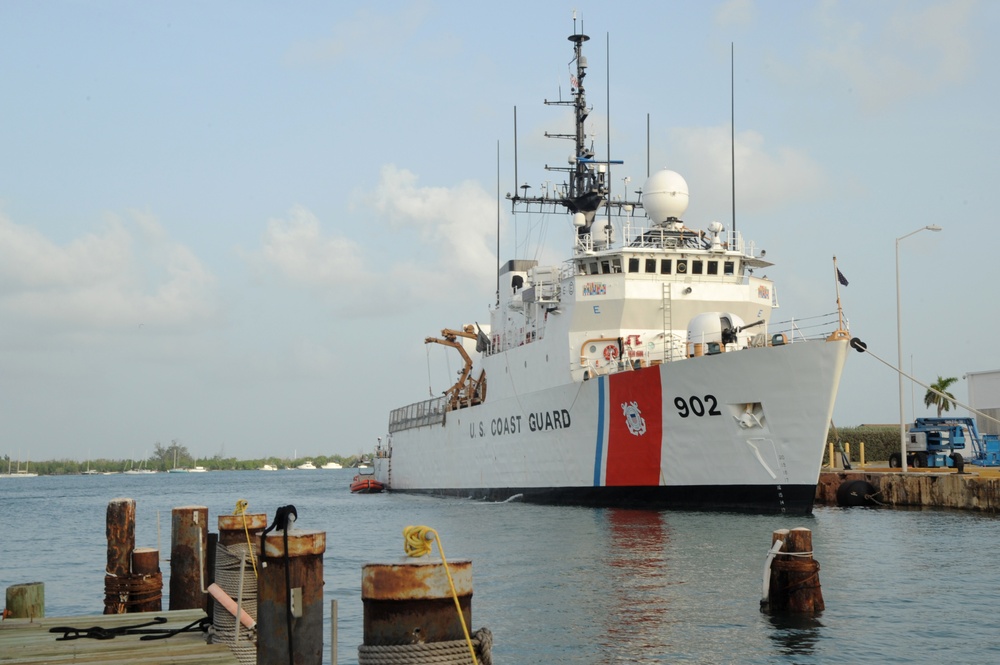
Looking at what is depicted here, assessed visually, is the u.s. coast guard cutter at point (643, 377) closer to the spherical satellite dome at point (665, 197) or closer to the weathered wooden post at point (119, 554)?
the spherical satellite dome at point (665, 197)

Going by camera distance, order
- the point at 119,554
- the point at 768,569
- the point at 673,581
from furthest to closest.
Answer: the point at 673,581 < the point at 768,569 < the point at 119,554

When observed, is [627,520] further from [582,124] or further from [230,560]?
[582,124]

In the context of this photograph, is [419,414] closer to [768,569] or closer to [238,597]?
[768,569]

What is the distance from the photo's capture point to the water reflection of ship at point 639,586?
10109 millimetres

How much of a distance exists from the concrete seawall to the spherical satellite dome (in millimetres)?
8244

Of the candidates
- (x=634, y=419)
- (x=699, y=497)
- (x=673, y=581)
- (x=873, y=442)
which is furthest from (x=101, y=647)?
(x=873, y=442)

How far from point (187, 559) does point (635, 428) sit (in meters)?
13.6

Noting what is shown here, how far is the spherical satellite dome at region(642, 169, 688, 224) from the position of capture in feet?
88.3

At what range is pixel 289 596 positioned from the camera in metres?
5.91

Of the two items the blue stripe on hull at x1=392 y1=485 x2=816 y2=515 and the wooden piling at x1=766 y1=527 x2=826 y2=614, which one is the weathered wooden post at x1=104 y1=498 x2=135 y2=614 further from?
the blue stripe on hull at x1=392 y1=485 x2=816 y2=515

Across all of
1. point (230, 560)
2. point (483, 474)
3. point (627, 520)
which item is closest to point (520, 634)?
point (230, 560)

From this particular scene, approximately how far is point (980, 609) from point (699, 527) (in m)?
8.06

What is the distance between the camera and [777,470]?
20.5 meters

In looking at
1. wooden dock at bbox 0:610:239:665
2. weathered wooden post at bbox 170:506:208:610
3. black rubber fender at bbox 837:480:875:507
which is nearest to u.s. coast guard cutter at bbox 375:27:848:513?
black rubber fender at bbox 837:480:875:507
